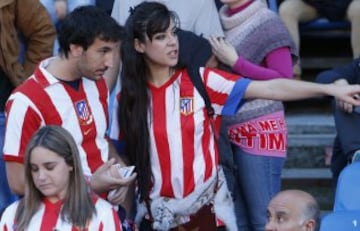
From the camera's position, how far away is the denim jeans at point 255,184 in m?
5.83

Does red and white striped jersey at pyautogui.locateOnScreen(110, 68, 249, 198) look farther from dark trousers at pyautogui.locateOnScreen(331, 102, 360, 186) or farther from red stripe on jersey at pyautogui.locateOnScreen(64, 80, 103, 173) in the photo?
dark trousers at pyautogui.locateOnScreen(331, 102, 360, 186)

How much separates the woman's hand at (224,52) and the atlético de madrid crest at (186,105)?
0.46m

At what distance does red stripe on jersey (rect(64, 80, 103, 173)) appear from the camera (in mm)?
5090

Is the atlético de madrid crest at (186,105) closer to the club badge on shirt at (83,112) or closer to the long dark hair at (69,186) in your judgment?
the club badge on shirt at (83,112)

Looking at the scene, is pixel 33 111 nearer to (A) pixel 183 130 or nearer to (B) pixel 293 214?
(A) pixel 183 130

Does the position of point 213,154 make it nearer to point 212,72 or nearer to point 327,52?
point 212,72

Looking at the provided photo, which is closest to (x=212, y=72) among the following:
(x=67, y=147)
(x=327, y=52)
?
(x=67, y=147)

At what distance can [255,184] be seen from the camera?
5.87 metres

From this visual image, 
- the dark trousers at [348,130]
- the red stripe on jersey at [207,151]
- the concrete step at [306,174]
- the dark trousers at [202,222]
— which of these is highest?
the red stripe on jersey at [207,151]

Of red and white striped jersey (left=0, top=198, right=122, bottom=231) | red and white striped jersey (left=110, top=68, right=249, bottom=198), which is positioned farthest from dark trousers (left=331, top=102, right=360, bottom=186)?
red and white striped jersey (left=0, top=198, right=122, bottom=231)

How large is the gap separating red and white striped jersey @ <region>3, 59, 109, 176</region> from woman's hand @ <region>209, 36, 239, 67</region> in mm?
704

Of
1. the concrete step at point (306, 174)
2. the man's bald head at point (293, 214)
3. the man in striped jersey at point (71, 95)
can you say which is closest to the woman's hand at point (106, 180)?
the man in striped jersey at point (71, 95)

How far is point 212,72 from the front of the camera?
5.37 metres

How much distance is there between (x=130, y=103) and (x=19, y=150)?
592mm
